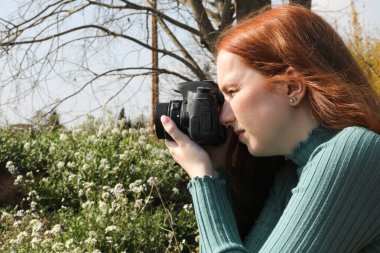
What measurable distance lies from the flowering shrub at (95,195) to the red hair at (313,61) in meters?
2.32

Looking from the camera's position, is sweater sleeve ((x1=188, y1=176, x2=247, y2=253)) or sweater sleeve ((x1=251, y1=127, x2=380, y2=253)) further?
sweater sleeve ((x1=188, y1=176, x2=247, y2=253))

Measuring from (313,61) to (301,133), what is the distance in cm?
17

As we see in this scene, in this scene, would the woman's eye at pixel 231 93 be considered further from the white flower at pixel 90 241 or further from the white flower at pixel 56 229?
the white flower at pixel 56 229

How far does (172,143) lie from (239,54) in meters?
0.39

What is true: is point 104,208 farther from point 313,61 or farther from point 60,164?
point 313,61

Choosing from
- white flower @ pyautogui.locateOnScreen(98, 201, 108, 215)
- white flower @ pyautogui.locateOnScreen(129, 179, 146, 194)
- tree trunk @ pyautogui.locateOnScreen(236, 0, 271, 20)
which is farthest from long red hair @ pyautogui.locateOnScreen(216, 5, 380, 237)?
tree trunk @ pyautogui.locateOnScreen(236, 0, 271, 20)

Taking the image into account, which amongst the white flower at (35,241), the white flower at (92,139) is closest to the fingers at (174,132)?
the white flower at (35,241)

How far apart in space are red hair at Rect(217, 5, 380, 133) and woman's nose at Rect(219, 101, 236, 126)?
19 cm

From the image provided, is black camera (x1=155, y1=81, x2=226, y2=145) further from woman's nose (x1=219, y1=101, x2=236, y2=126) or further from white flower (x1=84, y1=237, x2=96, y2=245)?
white flower (x1=84, y1=237, x2=96, y2=245)

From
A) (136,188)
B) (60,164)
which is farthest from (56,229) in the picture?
(60,164)

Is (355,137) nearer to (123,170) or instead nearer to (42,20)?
(123,170)

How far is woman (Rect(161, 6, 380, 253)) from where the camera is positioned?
1.37 m

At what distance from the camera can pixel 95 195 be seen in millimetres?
4715

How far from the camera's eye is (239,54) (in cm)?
155
